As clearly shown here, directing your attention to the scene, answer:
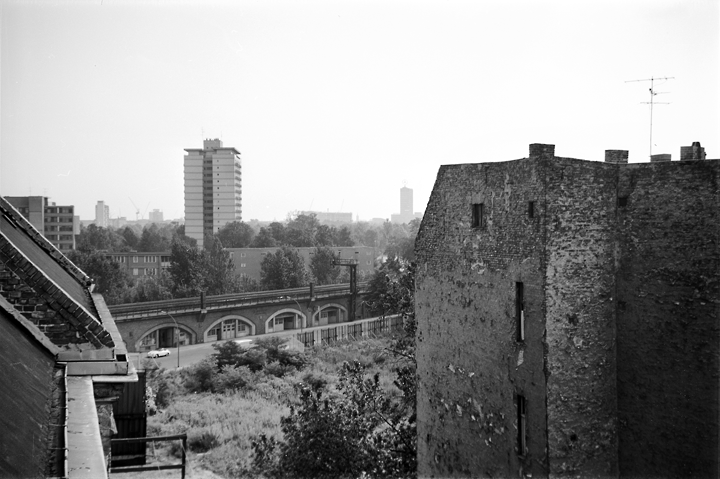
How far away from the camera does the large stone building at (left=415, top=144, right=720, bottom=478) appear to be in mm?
8062

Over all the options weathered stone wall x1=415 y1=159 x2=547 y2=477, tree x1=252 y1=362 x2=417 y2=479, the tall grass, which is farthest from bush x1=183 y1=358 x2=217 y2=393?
weathered stone wall x1=415 y1=159 x2=547 y2=477

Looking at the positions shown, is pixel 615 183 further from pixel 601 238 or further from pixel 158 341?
pixel 158 341

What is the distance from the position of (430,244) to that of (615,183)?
3722 millimetres

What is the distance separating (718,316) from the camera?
25.8 ft

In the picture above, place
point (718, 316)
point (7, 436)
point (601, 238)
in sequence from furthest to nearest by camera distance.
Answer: point (601, 238) < point (718, 316) < point (7, 436)

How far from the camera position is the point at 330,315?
2179 inches

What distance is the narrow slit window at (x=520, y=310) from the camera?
880 cm

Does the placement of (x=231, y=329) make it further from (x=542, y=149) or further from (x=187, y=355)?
(x=542, y=149)

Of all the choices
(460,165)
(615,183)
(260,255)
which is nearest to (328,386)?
(460,165)

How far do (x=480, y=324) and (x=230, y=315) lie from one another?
37.5m

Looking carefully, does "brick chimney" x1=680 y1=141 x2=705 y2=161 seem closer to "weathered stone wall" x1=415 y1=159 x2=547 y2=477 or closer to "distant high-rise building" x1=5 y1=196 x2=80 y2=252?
"weathered stone wall" x1=415 y1=159 x2=547 y2=477

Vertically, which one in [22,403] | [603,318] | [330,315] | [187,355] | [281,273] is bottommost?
[187,355]

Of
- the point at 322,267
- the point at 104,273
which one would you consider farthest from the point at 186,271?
the point at 322,267

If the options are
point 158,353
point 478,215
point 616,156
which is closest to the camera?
point 616,156
